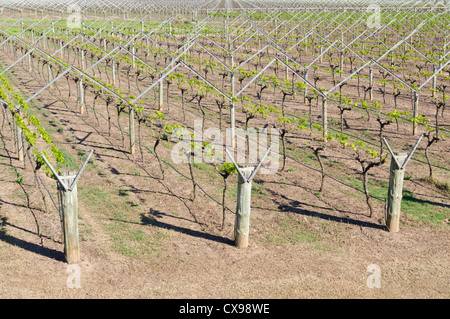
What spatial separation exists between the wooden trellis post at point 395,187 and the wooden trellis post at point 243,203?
3.34 m

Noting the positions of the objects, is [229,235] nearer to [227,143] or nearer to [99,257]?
[99,257]

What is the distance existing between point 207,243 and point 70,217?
338 centimetres

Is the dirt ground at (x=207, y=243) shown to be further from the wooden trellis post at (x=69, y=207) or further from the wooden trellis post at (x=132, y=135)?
the wooden trellis post at (x=132, y=135)

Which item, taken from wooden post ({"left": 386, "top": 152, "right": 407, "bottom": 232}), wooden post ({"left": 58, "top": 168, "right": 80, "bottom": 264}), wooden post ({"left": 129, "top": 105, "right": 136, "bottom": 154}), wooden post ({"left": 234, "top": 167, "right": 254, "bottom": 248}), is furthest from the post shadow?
wooden post ({"left": 386, "top": 152, "right": 407, "bottom": 232})

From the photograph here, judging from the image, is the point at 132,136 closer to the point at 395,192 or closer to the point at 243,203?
the point at 243,203

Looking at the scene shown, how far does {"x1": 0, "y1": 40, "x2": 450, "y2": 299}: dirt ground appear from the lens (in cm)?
1070

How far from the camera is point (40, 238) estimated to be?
12422 millimetres

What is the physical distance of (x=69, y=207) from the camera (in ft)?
35.6

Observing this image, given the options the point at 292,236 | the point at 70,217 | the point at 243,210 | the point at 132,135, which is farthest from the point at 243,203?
the point at 132,135

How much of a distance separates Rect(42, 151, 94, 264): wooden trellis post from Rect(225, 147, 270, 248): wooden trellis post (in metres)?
3.39

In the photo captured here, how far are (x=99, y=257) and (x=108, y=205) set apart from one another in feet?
9.53

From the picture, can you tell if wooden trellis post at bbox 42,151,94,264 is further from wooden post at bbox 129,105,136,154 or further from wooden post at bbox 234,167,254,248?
wooden post at bbox 129,105,136,154

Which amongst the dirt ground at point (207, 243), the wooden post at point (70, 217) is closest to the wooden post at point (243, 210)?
the dirt ground at point (207, 243)

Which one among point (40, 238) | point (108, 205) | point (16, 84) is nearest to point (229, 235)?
point (108, 205)
